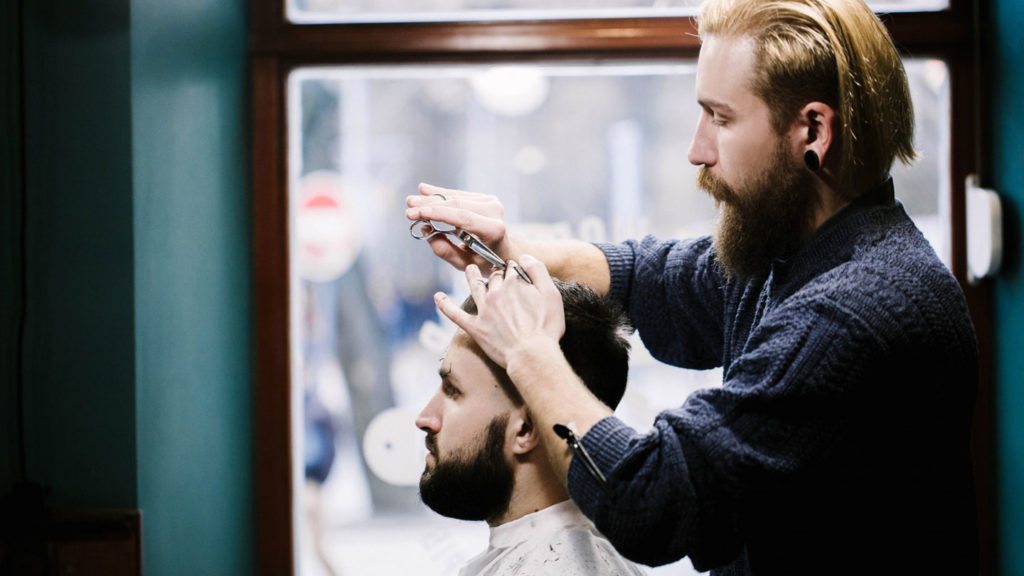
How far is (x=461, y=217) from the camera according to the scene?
1595mm

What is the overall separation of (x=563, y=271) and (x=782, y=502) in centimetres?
70

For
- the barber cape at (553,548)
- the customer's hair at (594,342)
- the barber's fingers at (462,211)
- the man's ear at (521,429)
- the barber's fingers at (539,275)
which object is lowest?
the barber cape at (553,548)

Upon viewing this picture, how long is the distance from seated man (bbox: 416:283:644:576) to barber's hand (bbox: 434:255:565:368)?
18 cm

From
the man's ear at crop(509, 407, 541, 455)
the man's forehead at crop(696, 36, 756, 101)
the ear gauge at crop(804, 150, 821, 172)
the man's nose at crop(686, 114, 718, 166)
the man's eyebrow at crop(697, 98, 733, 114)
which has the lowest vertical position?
the man's ear at crop(509, 407, 541, 455)

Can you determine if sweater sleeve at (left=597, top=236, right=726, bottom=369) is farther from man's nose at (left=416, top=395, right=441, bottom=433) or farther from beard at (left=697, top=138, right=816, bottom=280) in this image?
man's nose at (left=416, top=395, right=441, bottom=433)

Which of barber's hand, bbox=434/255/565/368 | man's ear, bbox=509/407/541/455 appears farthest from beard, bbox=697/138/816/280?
man's ear, bbox=509/407/541/455

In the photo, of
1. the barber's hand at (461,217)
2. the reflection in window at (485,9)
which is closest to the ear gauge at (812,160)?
the barber's hand at (461,217)

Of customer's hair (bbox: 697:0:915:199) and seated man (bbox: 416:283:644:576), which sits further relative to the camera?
seated man (bbox: 416:283:644:576)

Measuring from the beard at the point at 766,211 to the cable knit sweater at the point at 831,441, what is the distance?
56 millimetres

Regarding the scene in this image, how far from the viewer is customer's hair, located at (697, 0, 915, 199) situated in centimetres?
138

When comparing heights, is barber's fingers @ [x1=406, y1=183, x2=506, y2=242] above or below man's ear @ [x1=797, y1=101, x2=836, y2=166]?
below

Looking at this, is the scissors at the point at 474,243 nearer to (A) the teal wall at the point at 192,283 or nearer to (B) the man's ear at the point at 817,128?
(B) the man's ear at the point at 817,128

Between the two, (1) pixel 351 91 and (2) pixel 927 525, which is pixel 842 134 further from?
(1) pixel 351 91

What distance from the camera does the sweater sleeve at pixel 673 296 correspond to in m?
1.81
